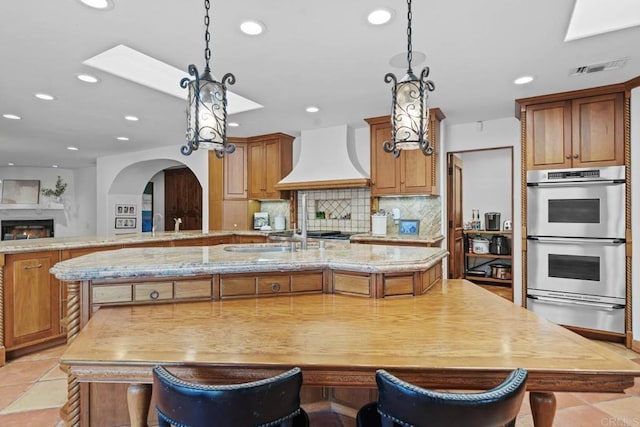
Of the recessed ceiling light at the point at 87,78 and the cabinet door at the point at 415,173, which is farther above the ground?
the recessed ceiling light at the point at 87,78

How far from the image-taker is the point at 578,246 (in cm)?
330

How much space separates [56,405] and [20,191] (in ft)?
29.3

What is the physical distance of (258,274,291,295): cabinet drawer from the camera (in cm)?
186

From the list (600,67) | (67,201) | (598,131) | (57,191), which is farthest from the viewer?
(67,201)

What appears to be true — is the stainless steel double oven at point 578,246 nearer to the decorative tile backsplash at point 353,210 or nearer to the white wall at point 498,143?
the white wall at point 498,143

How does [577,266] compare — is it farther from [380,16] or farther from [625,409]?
[380,16]

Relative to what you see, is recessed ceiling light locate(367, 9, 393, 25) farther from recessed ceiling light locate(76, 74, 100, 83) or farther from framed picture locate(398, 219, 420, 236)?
framed picture locate(398, 219, 420, 236)

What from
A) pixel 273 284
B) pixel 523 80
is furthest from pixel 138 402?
pixel 523 80

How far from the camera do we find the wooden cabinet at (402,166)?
4.18m

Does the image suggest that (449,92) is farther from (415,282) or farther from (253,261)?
(253,261)

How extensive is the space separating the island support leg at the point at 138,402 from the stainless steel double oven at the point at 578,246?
12.0 feet

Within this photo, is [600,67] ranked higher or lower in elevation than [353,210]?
higher

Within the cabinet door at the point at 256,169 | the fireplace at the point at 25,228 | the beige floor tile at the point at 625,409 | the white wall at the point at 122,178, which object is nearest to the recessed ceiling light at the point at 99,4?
the cabinet door at the point at 256,169

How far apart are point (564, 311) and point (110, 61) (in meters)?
4.86
